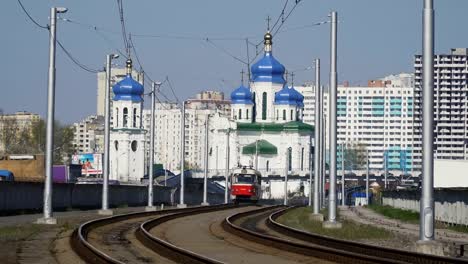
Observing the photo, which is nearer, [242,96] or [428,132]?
[428,132]

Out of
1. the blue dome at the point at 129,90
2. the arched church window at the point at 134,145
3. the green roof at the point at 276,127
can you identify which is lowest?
the arched church window at the point at 134,145

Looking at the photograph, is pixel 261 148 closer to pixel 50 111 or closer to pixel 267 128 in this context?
pixel 267 128

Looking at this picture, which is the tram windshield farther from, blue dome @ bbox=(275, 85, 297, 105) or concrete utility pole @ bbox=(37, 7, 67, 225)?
blue dome @ bbox=(275, 85, 297, 105)

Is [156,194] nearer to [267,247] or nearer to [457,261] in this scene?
[267,247]

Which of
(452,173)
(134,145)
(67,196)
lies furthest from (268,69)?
(67,196)

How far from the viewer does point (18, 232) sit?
33094mm

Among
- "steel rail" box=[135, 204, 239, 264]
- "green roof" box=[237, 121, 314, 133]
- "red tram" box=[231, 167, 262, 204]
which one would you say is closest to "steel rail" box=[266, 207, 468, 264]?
"steel rail" box=[135, 204, 239, 264]

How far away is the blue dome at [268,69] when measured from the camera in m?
Answer: 152

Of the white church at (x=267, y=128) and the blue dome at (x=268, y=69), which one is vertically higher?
the blue dome at (x=268, y=69)

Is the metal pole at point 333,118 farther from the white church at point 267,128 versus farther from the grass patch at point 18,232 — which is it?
the white church at point 267,128

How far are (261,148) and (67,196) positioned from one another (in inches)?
3760

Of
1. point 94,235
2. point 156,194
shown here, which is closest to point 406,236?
point 94,235

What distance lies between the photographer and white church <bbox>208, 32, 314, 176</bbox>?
155 m

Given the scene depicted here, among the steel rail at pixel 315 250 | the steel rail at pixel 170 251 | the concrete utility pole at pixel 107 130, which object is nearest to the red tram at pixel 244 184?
the concrete utility pole at pixel 107 130
